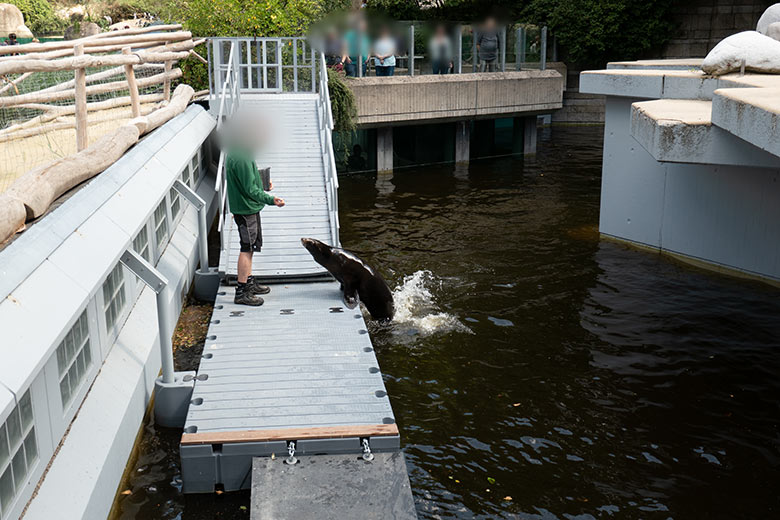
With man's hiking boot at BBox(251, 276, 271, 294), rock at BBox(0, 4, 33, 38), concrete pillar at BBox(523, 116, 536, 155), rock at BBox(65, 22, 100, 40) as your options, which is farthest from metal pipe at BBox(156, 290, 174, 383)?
rock at BBox(65, 22, 100, 40)

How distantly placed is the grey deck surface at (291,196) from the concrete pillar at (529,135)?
11.1 meters

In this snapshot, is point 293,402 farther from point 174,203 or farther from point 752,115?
point 174,203

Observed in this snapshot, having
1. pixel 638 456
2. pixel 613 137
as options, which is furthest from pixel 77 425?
pixel 613 137

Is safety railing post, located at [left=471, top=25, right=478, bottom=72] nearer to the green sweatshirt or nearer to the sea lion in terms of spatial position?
the sea lion

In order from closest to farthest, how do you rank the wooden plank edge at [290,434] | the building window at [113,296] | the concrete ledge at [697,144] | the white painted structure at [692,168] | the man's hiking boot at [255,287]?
1. the wooden plank edge at [290,434]
2. the building window at [113,296]
3. the concrete ledge at [697,144]
4. the white painted structure at [692,168]
5. the man's hiking boot at [255,287]

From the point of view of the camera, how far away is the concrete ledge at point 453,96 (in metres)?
21.4

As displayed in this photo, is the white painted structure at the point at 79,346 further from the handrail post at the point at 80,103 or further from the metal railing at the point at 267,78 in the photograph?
the metal railing at the point at 267,78

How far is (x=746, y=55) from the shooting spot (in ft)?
37.9

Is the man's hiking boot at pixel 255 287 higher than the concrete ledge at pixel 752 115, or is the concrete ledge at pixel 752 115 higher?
the concrete ledge at pixel 752 115

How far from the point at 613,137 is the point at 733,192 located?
2785mm

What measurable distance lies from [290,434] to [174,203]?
22.9ft

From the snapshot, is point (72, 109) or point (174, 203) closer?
point (72, 109)

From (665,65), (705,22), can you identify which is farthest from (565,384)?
(705,22)

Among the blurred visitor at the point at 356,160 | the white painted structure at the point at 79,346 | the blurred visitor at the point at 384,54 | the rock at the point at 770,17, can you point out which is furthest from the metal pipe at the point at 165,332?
the blurred visitor at the point at 356,160
